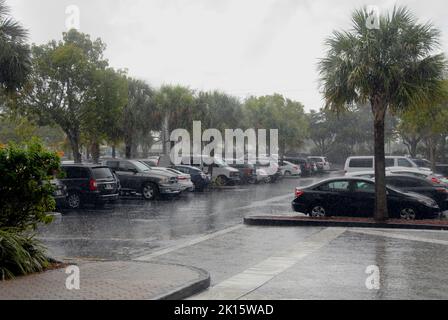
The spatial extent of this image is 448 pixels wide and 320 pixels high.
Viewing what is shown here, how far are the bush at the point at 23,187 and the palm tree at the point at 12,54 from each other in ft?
32.5

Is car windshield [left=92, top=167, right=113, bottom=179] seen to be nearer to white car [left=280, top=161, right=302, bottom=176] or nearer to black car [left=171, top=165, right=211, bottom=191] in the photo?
black car [left=171, top=165, right=211, bottom=191]

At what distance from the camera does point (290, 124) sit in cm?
5356

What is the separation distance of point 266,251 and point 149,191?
1366 cm

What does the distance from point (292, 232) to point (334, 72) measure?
4502mm

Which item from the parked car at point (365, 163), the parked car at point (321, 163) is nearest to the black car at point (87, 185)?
the parked car at point (365, 163)

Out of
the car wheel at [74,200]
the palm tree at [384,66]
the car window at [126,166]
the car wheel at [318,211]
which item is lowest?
the car wheel at [318,211]

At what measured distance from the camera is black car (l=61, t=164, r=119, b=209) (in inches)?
850

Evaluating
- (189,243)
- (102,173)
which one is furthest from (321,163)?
(189,243)

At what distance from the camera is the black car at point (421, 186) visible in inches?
813

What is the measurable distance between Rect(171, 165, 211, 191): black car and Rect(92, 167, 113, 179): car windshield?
354 inches

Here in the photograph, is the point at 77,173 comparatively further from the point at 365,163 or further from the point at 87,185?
the point at 365,163

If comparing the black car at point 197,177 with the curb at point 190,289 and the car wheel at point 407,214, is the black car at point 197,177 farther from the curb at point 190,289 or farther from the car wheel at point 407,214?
the curb at point 190,289

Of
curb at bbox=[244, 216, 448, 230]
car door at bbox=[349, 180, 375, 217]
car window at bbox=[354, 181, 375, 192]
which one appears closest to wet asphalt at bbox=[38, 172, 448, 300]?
curb at bbox=[244, 216, 448, 230]
